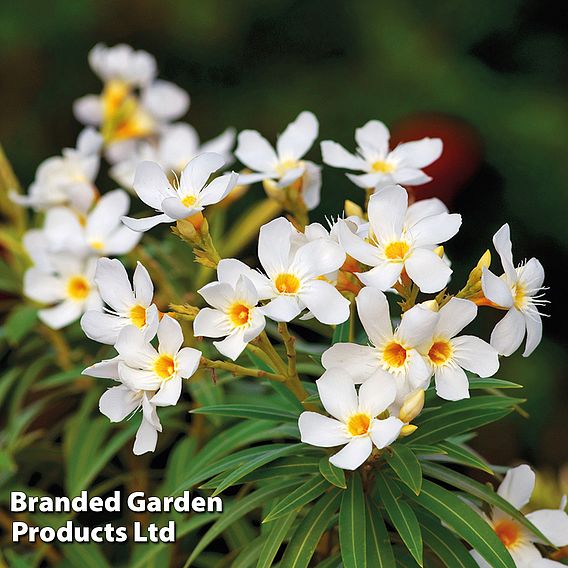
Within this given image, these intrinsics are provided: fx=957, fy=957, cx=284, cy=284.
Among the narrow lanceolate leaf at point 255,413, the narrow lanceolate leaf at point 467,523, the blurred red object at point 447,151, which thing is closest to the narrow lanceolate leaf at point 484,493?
the narrow lanceolate leaf at point 467,523

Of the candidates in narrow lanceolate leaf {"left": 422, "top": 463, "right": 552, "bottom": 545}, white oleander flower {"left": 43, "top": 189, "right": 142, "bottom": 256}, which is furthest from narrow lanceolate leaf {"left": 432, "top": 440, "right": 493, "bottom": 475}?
white oleander flower {"left": 43, "top": 189, "right": 142, "bottom": 256}

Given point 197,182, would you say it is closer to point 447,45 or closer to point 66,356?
point 66,356

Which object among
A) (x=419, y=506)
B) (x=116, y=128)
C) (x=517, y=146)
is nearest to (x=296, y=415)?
(x=419, y=506)

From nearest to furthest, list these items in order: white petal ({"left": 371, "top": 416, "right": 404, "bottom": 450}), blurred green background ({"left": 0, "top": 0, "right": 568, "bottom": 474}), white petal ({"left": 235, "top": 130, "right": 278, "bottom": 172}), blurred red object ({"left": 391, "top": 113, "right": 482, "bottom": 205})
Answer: white petal ({"left": 371, "top": 416, "right": 404, "bottom": 450}) < white petal ({"left": 235, "top": 130, "right": 278, "bottom": 172}) < blurred red object ({"left": 391, "top": 113, "right": 482, "bottom": 205}) < blurred green background ({"left": 0, "top": 0, "right": 568, "bottom": 474})

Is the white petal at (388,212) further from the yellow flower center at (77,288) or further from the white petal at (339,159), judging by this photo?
the yellow flower center at (77,288)

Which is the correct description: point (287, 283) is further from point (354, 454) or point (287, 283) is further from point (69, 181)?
point (69, 181)

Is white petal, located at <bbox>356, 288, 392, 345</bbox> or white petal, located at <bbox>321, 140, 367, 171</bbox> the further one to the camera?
white petal, located at <bbox>321, 140, 367, 171</bbox>

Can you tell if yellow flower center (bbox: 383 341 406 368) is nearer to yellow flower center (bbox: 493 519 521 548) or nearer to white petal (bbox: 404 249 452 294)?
white petal (bbox: 404 249 452 294)

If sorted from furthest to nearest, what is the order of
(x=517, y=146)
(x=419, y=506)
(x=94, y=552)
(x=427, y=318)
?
(x=517, y=146) < (x=94, y=552) < (x=419, y=506) < (x=427, y=318)
